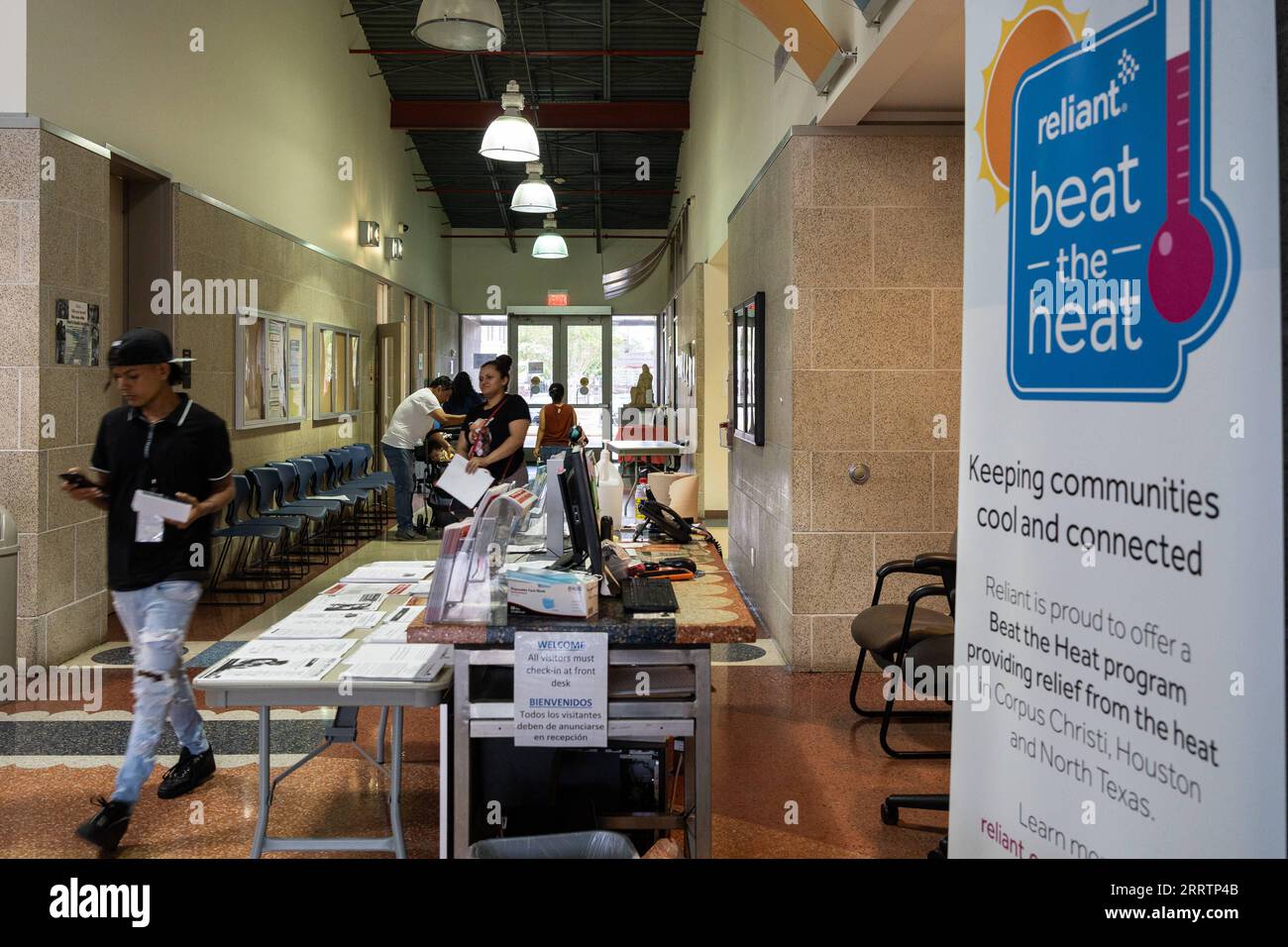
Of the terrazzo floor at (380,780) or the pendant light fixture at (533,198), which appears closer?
the terrazzo floor at (380,780)

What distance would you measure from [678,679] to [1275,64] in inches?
82.7

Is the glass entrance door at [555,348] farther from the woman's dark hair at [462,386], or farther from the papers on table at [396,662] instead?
the papers on table at [396,662]

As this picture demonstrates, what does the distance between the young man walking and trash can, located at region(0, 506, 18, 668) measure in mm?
1614

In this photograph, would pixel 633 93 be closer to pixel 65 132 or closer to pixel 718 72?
pixel 718 72

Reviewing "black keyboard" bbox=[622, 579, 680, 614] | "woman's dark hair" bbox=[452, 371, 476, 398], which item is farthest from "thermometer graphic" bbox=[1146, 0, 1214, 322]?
"woman's dark hair" bbox=[452, 371, 476, 398]

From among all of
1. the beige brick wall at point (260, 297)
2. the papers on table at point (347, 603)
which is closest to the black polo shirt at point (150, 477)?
the papers on table at point (347, 603)

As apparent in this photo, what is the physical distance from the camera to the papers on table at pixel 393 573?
3920 millimetres

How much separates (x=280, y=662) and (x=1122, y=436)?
220 centimetres

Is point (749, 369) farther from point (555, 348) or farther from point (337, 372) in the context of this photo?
point (555, 348)

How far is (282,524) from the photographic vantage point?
7.32 m

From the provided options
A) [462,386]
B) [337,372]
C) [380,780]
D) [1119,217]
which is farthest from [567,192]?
[1119,217]

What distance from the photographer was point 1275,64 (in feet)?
4.32

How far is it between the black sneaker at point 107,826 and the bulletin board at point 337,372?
25.4 ft
